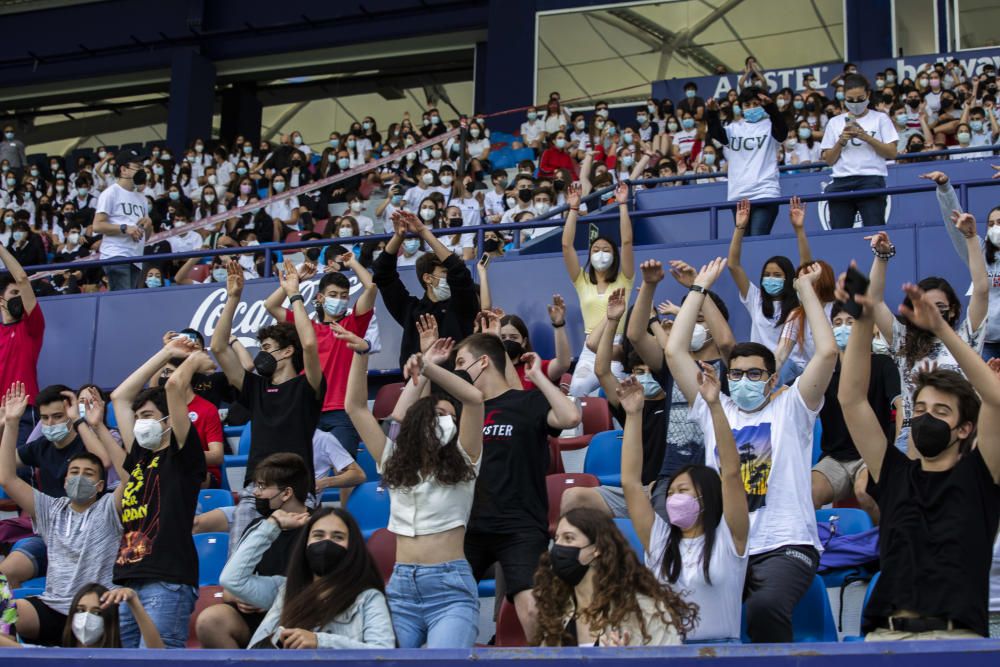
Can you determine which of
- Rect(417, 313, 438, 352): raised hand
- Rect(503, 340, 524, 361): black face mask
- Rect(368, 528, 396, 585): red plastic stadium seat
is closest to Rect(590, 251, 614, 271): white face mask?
Rect(503, 340, 524, 361): black face mask

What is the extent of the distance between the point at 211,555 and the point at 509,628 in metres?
2.22

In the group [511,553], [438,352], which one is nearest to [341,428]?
[438,352]

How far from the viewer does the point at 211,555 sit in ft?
23.2

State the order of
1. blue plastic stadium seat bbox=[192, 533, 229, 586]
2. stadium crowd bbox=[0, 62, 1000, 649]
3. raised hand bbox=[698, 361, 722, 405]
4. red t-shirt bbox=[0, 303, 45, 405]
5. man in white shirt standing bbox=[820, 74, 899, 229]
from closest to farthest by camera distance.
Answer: stadium crowd bbox=[0, 62, 1000, 649]
raised hand bbox=[698, 361, 722, 405]
blue plastic stadium seat bbox=[192, 533, 229, 586]
red t-shirt bbox=[0, 303, 45, 405]
man in white shirt standing bbox=[820, 74, 899, 229]

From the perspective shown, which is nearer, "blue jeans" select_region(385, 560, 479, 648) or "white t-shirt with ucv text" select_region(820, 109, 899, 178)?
"blue jeans" select_region(385, 560, 479, 648)

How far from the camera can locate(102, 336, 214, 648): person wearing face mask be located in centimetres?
588

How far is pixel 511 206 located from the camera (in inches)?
550

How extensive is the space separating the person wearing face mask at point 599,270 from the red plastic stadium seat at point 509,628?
3.04m

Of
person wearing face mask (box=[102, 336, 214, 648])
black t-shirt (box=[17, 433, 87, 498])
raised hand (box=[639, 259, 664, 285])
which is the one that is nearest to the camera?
person wearing face mask (box=[102, 336, 214, 648])

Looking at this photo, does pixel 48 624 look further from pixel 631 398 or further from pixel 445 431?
pixel 631 398

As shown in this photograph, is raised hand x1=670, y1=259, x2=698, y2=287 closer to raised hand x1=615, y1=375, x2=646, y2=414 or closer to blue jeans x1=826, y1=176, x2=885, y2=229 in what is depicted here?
raised hand x1=615, y1=375, x2=646, y2=414

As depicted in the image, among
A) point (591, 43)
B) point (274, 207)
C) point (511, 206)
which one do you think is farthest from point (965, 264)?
point (591, 43)

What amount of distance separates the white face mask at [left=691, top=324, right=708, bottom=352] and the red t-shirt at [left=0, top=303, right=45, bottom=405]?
5.59m

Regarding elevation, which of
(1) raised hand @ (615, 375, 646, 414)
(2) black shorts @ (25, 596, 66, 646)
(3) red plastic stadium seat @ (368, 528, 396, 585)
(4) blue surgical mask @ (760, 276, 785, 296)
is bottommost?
(2) black shorts @ (25, 596, 66, 646)
